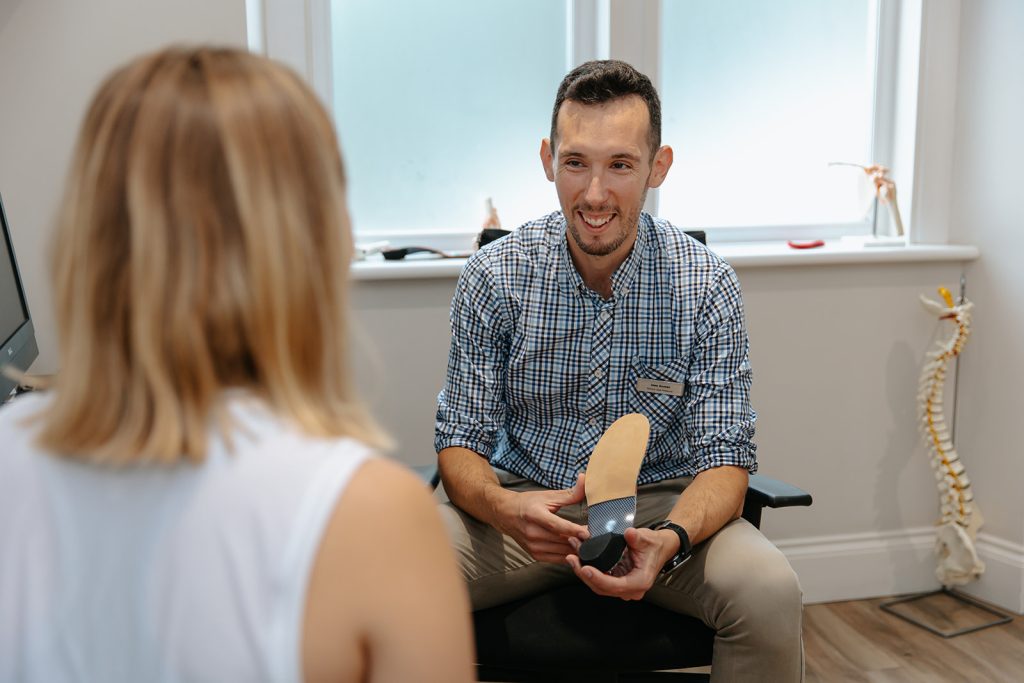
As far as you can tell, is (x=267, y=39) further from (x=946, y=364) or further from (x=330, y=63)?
(x=946, y=364)

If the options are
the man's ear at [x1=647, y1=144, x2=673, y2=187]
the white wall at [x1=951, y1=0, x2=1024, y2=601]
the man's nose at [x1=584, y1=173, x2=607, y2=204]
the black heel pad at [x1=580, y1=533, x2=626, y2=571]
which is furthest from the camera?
the white wall at [x1=951, y1=0, x2=1024, y2=601]

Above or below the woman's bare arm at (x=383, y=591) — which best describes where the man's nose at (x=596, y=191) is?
above

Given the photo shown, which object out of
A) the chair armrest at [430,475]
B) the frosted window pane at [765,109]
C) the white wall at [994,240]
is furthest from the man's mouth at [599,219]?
the white wall at [994,240]

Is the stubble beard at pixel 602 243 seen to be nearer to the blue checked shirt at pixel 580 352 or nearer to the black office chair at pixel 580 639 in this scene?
the blue checked shirt at pixel 580 352

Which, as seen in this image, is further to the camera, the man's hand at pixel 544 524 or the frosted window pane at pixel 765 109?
the frosted window pane at pixel 765 109

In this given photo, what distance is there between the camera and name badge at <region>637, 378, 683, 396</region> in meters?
2.05

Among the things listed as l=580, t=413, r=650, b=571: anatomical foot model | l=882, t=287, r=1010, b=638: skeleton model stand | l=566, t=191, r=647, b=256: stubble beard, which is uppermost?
l=566, t=191, r=647, b=256: stubble beard

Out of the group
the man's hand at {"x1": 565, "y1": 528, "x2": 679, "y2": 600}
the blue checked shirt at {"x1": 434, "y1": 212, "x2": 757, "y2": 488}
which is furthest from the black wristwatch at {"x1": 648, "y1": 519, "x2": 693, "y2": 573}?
the blue checked shirt at {"x1": 434, "y1": 212, "x2": 757, "y2": 488}

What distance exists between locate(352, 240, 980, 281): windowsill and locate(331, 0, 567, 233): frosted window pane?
241mm

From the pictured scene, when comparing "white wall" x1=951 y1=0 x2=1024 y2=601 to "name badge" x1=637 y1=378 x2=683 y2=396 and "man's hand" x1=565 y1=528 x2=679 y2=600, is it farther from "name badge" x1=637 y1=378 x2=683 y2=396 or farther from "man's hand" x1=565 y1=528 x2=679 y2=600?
"man's hand" x1=565 y1=528 x2=679 y2=600

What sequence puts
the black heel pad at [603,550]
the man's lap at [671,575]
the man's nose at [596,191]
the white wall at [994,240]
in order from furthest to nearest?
1. the white wall at [994,240]
2. the man's nose at [596,191]
3. the man's lap at [671,575]
4. the black heel pad at [603,550]

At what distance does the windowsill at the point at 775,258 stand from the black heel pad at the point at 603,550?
3.76ft

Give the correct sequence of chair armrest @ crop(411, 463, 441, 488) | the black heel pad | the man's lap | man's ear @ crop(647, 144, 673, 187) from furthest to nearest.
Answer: man's ear @ crop(647, 144, 673, 187)
chair armrest @ crop(411, 463, 441, 488)
the man's lap
the black heel pad

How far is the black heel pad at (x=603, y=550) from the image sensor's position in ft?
5.43
